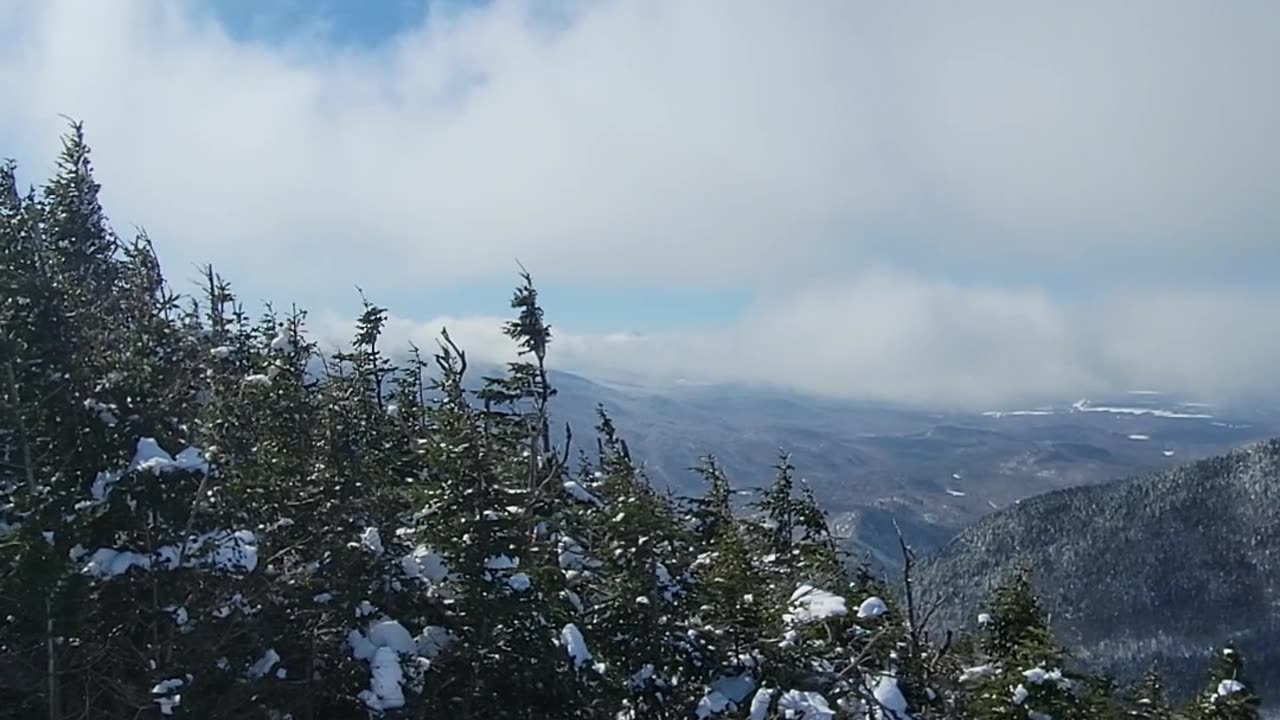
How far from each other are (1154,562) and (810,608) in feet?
528

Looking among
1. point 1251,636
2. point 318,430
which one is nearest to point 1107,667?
point 1251,636

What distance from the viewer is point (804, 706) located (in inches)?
635

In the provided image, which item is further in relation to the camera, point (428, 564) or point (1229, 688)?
point (1229, 688)

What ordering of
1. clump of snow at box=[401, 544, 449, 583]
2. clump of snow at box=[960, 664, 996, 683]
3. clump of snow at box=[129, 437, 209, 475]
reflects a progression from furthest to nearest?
clump of snow at box=[960, 664, 996, 683] → clump of snow at box=[401, 544, 449, 583] → clump of snow at box=[129, 437, 209, 475]

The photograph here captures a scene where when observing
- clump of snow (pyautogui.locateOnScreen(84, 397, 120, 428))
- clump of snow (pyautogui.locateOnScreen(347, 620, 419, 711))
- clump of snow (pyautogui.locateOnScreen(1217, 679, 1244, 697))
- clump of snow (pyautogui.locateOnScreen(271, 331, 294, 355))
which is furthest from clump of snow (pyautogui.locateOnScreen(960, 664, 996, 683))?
clump of snow (pyautogui.locateOnScreen(84, 397, 120, 428))

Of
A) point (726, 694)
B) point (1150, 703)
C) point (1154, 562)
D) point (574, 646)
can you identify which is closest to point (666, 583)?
point (726, 694)

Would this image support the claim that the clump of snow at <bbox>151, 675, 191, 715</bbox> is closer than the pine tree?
Yes

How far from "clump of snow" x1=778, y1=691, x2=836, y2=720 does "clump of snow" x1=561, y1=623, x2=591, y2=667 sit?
369 centimetres

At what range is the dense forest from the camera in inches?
473

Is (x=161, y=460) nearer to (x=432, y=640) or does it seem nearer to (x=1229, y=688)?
(x=432, y=640)

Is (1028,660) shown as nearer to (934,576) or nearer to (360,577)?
(360,577)

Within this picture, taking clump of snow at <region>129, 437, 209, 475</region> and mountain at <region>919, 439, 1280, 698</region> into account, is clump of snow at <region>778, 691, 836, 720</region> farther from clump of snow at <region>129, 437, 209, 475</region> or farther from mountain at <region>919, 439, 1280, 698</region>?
mountain at <region>919, 439, 1280, 698</region>

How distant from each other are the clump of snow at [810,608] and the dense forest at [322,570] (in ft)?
0.19

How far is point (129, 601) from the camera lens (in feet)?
40.1
